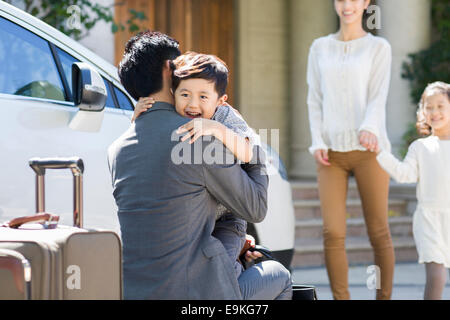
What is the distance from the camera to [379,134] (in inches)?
167

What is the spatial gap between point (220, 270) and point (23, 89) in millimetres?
1558

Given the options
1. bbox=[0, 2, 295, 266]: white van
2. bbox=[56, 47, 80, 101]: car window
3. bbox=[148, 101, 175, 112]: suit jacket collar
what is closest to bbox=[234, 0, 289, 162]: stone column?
bbox=[0, 2, 295, 266]: white van

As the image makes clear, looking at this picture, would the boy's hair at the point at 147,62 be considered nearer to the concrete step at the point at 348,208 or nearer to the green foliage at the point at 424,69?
the concrete step at the point at 348,208

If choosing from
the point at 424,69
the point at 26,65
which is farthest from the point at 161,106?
the point at 424,69

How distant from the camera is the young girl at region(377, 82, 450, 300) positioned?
3.97 m

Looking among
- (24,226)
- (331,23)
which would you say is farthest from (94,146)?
(331,23)

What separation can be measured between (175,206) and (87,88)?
1.13 meters

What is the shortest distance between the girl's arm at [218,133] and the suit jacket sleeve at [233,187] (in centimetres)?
2

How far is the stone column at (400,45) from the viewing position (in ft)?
26.5

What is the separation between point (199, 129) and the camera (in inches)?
91.6

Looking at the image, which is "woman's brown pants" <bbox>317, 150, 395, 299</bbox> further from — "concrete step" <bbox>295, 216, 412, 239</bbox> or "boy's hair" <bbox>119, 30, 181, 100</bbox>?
"concrete step" <bbox>295, 216, 412, 239</bbox>

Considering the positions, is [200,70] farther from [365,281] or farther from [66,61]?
[365,281]

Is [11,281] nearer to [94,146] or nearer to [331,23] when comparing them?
[94,146]

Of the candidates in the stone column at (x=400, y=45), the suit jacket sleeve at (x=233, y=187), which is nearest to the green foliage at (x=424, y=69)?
the stone column at (x=400, y=45)
